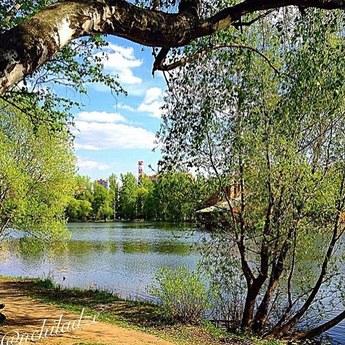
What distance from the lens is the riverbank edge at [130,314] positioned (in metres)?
12.0

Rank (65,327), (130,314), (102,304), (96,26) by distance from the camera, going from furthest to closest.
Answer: (102,304) → (130,314) → (65,327) → (96,26)

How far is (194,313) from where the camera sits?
13375 mm

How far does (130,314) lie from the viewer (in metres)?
14.9

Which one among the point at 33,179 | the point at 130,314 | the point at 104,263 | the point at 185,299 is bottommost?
the point at 130,314

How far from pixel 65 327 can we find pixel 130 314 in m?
3.60

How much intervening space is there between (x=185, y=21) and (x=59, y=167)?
798 inches

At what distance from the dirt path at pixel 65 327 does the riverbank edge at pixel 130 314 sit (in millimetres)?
535

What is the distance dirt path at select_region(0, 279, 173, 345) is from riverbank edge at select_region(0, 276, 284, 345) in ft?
1.76

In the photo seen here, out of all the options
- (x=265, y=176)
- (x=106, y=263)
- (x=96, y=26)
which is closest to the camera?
(x=96, y=26)

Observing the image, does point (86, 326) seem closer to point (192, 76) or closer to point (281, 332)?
point (281, 332)

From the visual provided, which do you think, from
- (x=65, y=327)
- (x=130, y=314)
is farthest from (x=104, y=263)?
(x=65, y=327)

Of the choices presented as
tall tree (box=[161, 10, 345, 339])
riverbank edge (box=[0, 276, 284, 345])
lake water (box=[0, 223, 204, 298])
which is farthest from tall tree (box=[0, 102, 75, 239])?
tall tree (box=[161, 10, 345, 339])

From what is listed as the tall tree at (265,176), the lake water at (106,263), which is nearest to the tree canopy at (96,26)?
the tall tree at (265,176)

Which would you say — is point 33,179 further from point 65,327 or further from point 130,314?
point 65,327
